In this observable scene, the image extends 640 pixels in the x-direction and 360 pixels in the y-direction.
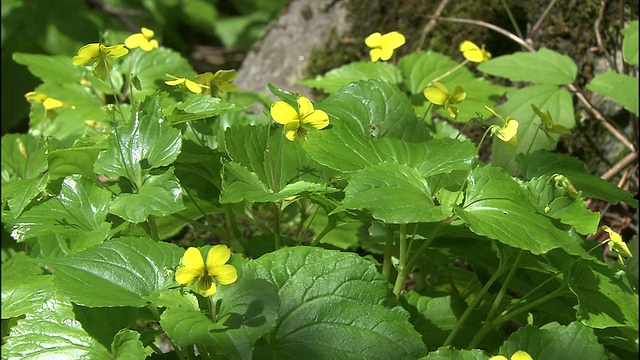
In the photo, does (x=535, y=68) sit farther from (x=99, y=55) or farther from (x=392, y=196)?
(x=99, y=55)

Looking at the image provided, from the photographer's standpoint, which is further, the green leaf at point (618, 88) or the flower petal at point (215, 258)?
the green leaf at point (618, 88)

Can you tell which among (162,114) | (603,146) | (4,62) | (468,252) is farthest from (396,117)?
(4,62)

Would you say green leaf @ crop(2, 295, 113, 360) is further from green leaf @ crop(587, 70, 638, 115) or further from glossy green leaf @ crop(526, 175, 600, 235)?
green leaf @ crop(587, 70, 638, 115)

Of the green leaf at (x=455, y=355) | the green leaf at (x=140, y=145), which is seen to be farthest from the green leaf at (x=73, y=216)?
the green leaf at (x=455, y=355)

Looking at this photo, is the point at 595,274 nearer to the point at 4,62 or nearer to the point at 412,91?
the point at 412,91

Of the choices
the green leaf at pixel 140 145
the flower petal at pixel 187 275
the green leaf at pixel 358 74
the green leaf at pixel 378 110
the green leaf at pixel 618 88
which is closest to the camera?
the flower petal at pixel 187 275

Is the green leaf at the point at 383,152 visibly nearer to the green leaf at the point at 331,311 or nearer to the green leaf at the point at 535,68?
the green leaf at the point at 331,311
